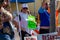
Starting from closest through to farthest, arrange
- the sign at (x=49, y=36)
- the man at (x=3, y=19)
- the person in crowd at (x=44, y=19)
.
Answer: the sign at (x=49, y=36)
the man at (x=3, y=19)
the person in crowd at (x=44, y=19)

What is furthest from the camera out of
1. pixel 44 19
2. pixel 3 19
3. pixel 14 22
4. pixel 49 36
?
pixel 44 19

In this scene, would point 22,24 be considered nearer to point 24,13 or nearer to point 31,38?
point 24,13

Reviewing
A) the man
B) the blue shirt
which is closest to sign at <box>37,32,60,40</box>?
the man

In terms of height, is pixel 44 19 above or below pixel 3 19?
below

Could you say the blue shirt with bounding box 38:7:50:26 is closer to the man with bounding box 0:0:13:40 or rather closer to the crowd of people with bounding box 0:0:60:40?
the crowd of people with bounding box 0:0:60:40

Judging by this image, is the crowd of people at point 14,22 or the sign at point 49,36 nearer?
the sign at point 49,36

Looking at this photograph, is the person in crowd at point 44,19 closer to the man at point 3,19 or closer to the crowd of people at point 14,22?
the crowd of people at point 14,22

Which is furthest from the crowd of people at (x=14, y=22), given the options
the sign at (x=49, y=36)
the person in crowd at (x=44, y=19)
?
the sign at (x=49, y=36)

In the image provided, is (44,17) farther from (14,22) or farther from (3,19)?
(3,19)

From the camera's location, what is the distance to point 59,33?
10.4 feet

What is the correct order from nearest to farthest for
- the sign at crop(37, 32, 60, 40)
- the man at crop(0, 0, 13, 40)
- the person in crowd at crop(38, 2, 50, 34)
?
the sign at crop(37, 32, 60, 40) → the man at crop(0, 0, 13, 40) → the person in crowd at crop(38, 2, 50, 34)

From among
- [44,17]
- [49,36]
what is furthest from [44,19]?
[49,36]

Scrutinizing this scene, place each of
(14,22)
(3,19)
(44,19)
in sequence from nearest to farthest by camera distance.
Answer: (3,19) < (14,22) < (44,19)

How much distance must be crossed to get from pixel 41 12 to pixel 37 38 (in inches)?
63.1
